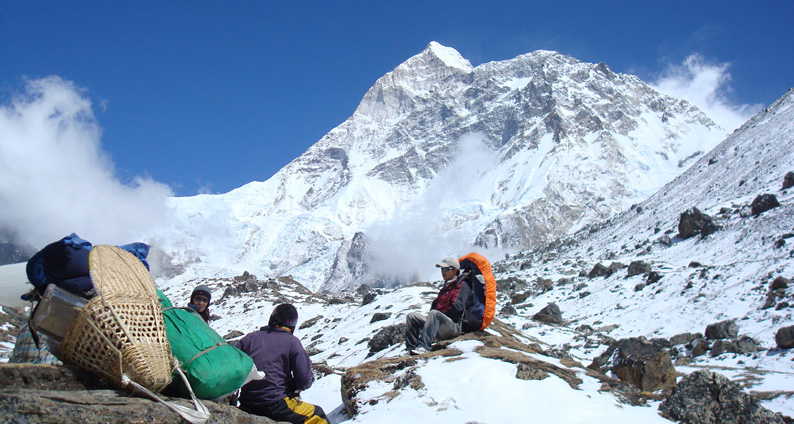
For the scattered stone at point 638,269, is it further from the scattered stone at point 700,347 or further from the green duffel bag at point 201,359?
the green duffel bag at point 201,359

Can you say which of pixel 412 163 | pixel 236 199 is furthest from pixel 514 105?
pixel 236 199

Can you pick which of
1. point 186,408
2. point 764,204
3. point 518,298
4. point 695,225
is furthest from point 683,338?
point 695,225

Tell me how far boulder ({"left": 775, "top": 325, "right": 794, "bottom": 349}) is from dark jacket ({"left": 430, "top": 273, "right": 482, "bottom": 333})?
6.12 metres

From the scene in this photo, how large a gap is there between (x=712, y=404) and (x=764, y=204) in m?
23.9

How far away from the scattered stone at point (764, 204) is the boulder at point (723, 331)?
15654mm

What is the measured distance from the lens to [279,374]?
500cm

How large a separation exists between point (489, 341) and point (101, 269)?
233 inches

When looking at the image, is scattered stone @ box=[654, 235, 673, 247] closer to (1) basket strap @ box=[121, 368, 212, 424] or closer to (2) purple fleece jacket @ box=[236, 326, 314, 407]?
(2) purple fleece jacket @ box=[236, 326, 314, 407]

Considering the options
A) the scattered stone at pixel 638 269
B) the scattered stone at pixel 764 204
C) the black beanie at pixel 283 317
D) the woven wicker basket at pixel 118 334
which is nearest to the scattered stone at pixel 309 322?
the scattered stone at pixel 638 269

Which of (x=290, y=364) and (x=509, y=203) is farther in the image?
(x=509, y=203)

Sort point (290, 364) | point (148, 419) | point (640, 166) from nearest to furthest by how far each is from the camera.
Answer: point (148, 419) → point (290, 364) → point (640, 166)

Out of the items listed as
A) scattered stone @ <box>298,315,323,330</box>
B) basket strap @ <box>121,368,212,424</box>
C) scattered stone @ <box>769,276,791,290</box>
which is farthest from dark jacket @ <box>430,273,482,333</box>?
scattered stone @ <box>298,315,323,330</box>

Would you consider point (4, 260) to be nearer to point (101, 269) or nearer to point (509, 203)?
point (509, 203)

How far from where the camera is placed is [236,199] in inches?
7234
